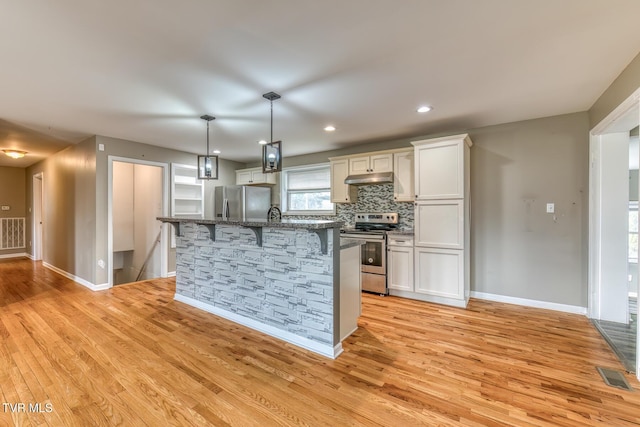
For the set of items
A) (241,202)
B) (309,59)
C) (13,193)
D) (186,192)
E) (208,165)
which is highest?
(309,59)

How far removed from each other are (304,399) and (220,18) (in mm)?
2529

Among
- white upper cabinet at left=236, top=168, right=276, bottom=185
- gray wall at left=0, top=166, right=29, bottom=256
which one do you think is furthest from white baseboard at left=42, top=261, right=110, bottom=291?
white upper cabinet at left=236, top=168, right=276, bottom=185

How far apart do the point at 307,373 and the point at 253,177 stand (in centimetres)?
470

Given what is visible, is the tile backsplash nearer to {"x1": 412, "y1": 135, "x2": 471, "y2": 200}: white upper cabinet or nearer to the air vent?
{"x1": 412, "y1": 135, "x2": 471, "y2": 200}: white upper cabinet

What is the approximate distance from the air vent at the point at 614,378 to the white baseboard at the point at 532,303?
1434mm

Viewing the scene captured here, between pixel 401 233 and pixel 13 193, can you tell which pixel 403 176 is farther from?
pixel 13 193

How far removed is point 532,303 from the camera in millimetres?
3582

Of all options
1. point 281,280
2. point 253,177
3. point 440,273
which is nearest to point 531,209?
point 440,273

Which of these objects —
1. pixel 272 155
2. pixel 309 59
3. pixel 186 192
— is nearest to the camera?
pixel 309 59

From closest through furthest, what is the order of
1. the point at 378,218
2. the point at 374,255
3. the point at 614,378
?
the point at 614,378, the point at 374,255, the point at 378,218

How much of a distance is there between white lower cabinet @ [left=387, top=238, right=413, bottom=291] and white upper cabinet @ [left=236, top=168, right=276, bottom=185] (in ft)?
10.00

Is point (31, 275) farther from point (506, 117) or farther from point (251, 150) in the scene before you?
point (506, 117)

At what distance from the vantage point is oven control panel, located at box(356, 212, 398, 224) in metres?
4.52

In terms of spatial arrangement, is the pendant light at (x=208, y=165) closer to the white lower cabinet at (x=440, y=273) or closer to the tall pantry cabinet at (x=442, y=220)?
the tall pantry cabinet at (x=442, y=220)
